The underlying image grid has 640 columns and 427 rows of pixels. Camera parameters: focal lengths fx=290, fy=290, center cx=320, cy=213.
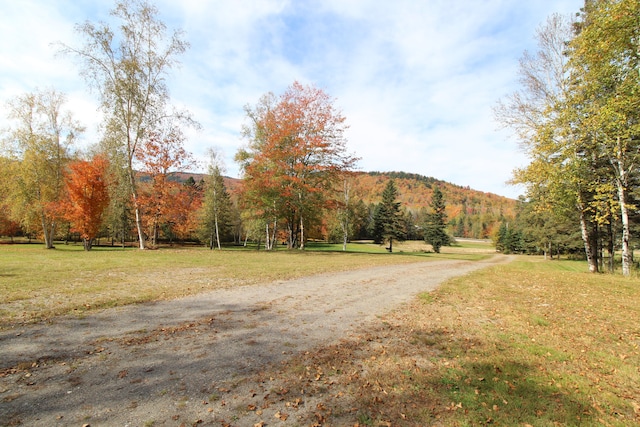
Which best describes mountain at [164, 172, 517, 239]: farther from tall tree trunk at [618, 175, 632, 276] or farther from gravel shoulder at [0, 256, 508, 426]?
gravel shoulder at [0, 256, 508, 426]

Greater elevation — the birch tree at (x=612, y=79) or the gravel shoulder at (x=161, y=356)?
the birch tree at (x=612, y=79)

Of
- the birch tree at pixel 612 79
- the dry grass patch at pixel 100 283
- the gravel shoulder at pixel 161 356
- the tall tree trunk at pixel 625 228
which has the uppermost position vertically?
the birch tree at pixel 612 79

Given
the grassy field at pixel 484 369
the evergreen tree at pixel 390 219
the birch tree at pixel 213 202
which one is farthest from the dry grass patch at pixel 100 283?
the evergreen tree at pixel 390 219

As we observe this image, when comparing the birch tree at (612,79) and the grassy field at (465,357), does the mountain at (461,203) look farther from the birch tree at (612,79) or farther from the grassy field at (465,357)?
the grassy field at (465,357)

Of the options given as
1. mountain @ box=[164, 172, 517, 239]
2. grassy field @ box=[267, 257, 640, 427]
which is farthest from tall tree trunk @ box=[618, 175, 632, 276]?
mountain @ box=[164, 172, 517, 239]

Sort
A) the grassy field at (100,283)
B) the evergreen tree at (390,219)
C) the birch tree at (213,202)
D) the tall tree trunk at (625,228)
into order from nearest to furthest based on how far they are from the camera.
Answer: the grassy field at (100,283)
the tall tree trunk at (625,228)
the birch tree at (213,202)
the evergreen tree at (390,219)

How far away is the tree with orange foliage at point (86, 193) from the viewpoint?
72.2ft

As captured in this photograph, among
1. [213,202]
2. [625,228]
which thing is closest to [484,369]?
[625,228]

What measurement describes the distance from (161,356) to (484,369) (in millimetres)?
4941

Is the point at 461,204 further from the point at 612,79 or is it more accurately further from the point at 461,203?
the point at 612,79

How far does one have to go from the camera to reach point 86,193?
22453mm

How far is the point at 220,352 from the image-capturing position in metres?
4.66

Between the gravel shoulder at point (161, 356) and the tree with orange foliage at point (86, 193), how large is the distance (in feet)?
68.0

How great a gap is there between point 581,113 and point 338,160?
1560 centimetres
